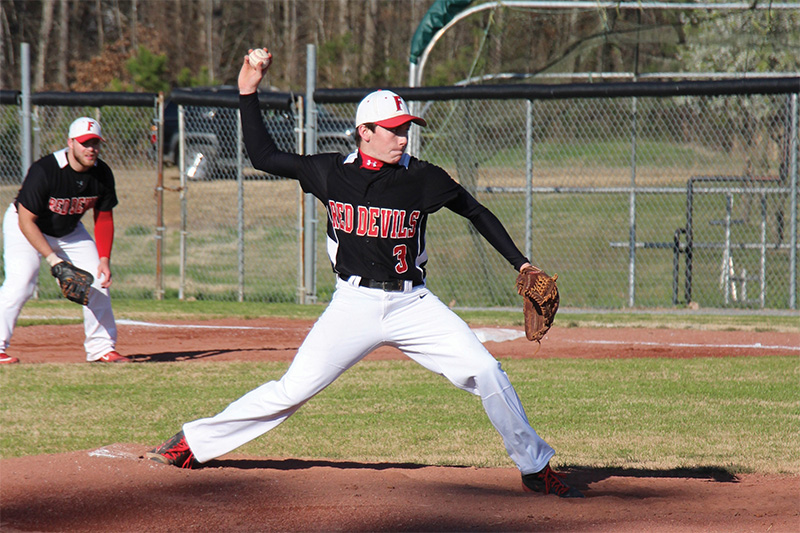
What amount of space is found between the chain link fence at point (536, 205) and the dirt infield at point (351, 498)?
542cm

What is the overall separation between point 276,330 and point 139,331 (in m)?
1.42

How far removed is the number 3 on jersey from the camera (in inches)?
168

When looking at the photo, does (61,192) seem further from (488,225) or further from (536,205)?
(536,205)

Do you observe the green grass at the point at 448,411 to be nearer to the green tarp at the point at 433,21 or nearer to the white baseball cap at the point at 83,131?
the white baseball cap at the point at 83,131

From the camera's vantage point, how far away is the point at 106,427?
567cm

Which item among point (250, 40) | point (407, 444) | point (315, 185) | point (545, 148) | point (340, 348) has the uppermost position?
point (250, 40)

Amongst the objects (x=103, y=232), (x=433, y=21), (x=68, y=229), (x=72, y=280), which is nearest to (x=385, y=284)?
(x=72, y=280)

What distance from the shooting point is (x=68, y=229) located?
729 centimetres

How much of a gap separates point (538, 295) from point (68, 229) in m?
4.50

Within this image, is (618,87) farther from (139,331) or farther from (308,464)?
(308,464)

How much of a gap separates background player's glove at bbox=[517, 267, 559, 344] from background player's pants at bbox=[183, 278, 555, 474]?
1.23 feet

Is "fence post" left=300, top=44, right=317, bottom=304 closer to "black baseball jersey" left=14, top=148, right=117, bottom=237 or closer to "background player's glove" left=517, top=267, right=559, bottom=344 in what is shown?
"black baseball jersey" left=14, top=148, right=117, bottom=237

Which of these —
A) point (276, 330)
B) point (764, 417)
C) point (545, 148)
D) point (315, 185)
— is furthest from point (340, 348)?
point (545, 148)

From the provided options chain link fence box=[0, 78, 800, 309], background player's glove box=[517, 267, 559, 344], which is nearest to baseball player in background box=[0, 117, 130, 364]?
chain link fence box=[0, 78, 800, 309]
